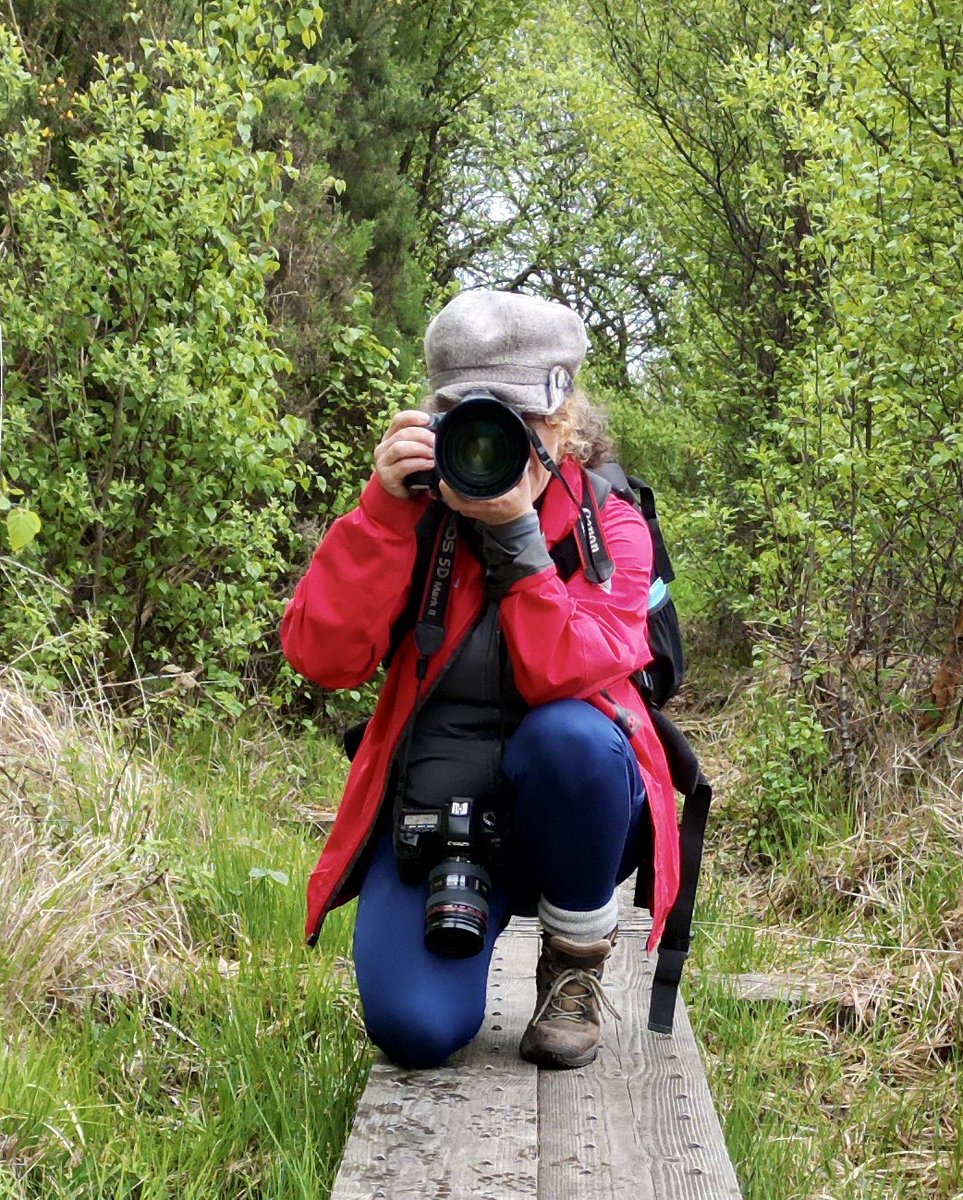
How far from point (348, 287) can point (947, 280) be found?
258 cm

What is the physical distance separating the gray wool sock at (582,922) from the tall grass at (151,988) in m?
0.41

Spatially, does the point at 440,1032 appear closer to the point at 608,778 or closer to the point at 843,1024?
the point at 608,778

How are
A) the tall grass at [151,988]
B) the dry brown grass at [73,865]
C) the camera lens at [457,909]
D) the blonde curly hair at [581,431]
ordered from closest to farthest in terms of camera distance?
the tall grass at [151,988], the camera lens at [457,909], the blonde curly hair at [581,431], the dry brown grass at [73,865]

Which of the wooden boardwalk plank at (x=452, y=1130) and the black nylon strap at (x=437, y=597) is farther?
the black nylon strap at (x=437, y=597)

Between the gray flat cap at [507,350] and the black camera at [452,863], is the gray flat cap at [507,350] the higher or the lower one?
the higher one

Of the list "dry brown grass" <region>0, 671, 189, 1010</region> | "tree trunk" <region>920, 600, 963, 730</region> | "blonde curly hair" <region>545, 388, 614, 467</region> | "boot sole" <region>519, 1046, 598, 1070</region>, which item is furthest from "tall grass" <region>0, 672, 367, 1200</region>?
"tree trunk" <region>920, 600, 963, 730</region>

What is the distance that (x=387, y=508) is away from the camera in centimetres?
224

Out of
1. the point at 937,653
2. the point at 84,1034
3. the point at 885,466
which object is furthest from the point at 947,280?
the point at 84,1034

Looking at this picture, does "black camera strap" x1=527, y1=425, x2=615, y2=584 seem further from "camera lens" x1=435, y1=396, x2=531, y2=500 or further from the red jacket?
"camera lens" x1=435, y1=396, x2=531, y2=500

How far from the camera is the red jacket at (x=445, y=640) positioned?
2.19 metres

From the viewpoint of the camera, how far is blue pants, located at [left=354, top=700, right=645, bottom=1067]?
2168 mm

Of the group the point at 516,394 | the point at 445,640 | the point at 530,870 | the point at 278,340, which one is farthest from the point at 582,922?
the point at 278,340

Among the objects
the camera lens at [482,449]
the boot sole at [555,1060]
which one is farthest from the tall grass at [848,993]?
the camera lens at [482,449]

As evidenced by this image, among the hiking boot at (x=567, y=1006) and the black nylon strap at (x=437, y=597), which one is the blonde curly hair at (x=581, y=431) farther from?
the hiking boot at (x=567, y=1006)
